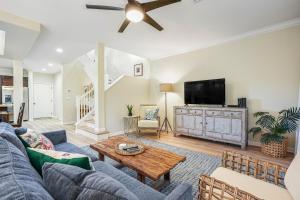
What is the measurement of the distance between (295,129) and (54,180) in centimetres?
372

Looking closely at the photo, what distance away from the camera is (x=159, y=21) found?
9.75 feet

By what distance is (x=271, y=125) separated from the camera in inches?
118

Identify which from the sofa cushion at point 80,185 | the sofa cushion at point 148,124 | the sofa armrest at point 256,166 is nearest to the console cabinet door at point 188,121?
the sofa cushion at point 148,124

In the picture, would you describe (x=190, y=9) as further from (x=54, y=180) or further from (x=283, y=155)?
(x=283, y=155)

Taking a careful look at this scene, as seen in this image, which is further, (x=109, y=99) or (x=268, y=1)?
(x=109, y=99)

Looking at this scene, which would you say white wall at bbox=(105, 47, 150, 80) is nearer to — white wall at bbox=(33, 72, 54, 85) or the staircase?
the staircase

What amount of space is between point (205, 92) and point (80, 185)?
12.6ft

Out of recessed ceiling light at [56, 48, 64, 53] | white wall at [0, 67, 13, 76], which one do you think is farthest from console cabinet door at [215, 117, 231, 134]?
white wall at [0, 67, 13, 76]

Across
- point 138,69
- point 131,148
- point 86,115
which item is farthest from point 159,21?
point 86,115

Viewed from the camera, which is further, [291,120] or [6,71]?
[6,71]

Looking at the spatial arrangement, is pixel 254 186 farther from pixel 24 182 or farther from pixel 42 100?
pixel 42 100

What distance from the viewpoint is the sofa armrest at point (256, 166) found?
1.36 meters

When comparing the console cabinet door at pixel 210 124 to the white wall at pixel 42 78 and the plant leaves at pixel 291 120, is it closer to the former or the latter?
the plant leaves at pixel 291 120

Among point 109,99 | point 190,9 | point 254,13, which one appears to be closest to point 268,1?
point 254,13
